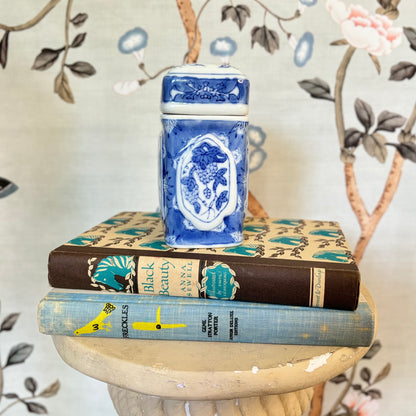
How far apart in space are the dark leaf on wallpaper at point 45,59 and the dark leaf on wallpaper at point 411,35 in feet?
1.95

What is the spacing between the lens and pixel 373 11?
708 mm

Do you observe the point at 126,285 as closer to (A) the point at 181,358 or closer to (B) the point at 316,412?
(A) the point at 181,358

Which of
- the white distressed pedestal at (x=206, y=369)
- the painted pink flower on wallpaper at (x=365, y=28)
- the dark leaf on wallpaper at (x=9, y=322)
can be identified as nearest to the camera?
the white distressed pedestal at (x=206, y=369)

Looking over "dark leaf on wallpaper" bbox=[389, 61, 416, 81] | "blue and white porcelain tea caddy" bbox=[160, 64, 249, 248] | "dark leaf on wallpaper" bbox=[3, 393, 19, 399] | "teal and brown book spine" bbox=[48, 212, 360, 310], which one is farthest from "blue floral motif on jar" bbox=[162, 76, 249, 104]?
"dark leaf on wallpaper" bbox=[3, 393, 19, 399]

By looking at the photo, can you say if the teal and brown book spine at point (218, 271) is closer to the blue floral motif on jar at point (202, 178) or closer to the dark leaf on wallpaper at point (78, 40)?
the blue floral motif on jar at point (202, 178)

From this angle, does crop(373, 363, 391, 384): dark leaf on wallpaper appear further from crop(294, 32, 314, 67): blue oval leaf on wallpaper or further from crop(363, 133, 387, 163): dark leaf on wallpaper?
crop(294, 32, 314, 67): blue oval leaf on wallpaper

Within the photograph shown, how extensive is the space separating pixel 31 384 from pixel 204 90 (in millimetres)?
720

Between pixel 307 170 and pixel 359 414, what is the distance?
52 centimetres

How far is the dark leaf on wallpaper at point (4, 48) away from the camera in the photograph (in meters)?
0.73

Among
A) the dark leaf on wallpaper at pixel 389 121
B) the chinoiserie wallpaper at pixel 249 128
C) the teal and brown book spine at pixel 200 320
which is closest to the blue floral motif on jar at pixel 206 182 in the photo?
the teal and brown book spine at pixel 200 320

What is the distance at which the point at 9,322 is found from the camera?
0.83m

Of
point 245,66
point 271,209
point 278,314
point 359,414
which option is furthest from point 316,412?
point 245,66

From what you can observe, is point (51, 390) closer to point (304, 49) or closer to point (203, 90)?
point (203, 90)

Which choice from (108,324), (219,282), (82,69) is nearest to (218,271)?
(219,282)
